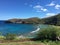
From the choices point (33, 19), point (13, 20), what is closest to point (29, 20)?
point (33, 19)

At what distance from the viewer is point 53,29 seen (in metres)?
21.1

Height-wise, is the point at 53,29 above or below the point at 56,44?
above

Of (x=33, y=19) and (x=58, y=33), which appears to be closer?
(x=58, y=33)

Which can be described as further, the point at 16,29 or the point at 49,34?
the point at 16,29

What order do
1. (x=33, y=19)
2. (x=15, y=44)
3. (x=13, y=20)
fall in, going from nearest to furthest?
(x=15, y=44), (x=33, y=19), (x=13, y=20)

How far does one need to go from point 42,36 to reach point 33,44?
13.6 ft

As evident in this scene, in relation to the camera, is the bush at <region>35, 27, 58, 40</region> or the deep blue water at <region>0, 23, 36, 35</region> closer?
the bush at <region>35, 27, 58, 40</region>

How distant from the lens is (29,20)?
175 meters

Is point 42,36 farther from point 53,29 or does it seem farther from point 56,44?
point 56,44

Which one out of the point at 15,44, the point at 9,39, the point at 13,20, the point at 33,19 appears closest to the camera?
the point at 15,44

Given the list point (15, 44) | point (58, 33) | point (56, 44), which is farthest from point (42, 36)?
point (15, 44)

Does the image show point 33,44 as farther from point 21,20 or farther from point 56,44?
point 21,20

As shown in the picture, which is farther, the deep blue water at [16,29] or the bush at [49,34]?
the deep blue water at [16,29]

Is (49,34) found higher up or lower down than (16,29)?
higher up
